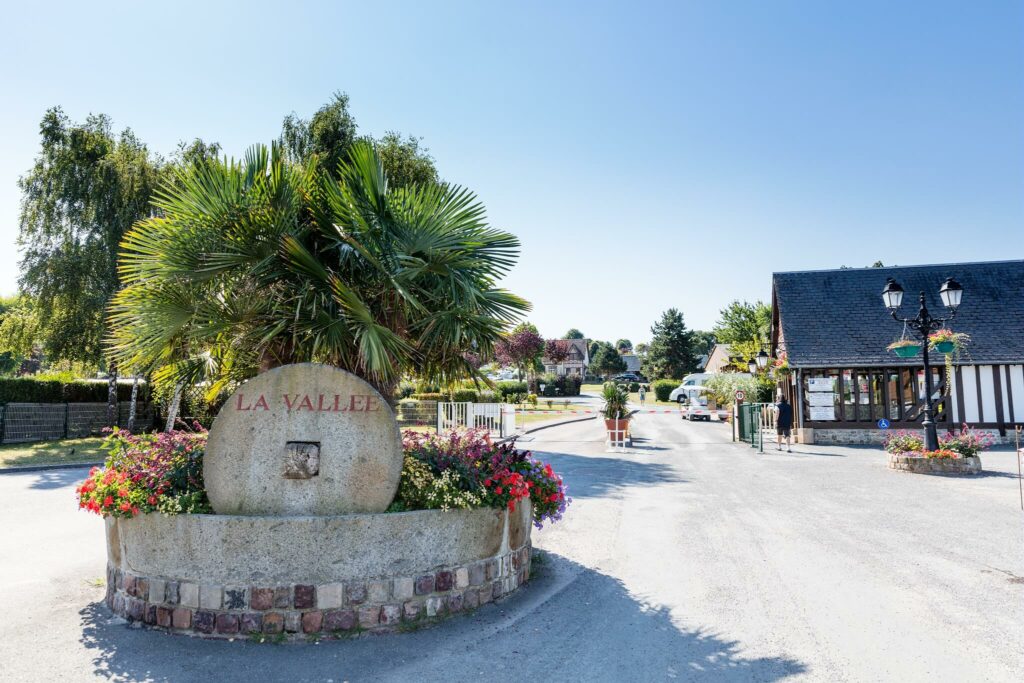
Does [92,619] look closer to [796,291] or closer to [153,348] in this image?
[153,348]

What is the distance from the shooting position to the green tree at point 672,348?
66.2 metres

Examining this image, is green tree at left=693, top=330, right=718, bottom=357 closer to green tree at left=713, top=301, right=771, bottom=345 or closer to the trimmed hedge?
green tree at left=713, top=301, right=771, bottom=345

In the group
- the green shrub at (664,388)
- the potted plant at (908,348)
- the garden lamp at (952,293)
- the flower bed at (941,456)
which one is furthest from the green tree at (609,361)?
the garden lamp at (952,293)

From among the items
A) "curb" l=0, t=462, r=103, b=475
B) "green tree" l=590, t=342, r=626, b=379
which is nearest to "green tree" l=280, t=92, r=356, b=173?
"curb" l=0, t=462, r=103, b=475

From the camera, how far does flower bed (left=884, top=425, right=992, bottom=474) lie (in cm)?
1277

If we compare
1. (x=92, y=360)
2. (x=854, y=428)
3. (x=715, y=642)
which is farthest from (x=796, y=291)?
(x=92, y=360)

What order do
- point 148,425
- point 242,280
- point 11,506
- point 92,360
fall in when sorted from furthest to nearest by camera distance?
point 148,425, point 92,360, point 11,506, point 242,280

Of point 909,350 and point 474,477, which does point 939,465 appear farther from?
point 474,477

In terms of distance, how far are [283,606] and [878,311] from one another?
2426 cm

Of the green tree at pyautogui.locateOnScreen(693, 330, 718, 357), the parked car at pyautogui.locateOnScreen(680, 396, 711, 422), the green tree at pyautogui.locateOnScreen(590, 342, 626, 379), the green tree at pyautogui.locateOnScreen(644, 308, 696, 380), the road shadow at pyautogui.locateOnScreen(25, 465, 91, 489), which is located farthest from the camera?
the green tree at pyautogui.locateOnScreen(693, 330, 718, 357)

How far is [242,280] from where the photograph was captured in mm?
5656

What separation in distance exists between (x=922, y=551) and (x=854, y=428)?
15944 mm

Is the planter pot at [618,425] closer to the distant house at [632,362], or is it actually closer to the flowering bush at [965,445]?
the flowering bush at [965,445]

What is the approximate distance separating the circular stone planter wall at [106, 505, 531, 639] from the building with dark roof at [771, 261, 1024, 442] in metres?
19.9
